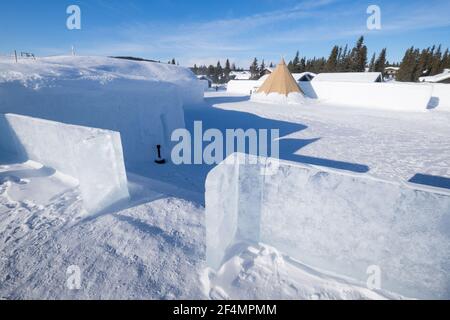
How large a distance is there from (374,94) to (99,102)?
60.5 feet

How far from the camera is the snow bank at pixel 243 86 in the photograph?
82.0 ft

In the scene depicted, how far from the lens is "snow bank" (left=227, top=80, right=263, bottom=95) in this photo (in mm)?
24989

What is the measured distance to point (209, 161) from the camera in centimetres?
654

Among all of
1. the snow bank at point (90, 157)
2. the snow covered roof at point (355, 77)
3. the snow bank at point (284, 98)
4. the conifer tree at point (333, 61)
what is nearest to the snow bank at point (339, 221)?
the snow bank at point (90, 157)

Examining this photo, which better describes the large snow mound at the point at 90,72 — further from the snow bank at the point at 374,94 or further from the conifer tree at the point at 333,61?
the conifer tree at the point at 333,61

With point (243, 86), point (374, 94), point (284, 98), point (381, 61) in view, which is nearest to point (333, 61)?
point (381, 61)

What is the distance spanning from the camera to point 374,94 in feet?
56.5

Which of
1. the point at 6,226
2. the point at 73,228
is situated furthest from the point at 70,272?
the point at 6,226

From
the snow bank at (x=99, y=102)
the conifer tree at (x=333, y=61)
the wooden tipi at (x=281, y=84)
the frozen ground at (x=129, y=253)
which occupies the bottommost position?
the frozen ground at (x=129, y=253)

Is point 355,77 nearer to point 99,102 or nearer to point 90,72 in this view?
point 90,72

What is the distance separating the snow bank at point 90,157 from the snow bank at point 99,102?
6.42ft

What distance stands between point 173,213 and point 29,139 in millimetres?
3120

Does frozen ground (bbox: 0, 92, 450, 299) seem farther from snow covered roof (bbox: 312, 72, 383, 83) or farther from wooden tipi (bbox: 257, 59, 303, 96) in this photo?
snow covered roof (bbox: 312, 72, 383, 83)
